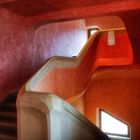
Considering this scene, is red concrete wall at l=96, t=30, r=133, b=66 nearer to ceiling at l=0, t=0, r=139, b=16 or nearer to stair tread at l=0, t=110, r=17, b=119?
ceiling at l=0, t=0, r=139, b=16

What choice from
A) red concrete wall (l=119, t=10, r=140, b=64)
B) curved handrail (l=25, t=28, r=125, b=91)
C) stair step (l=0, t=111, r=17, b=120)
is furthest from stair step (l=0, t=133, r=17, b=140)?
red concrete wall (l=119, t=10, r=140, b=64)

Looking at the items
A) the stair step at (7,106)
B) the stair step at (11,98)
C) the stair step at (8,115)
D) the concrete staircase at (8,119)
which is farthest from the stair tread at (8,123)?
the stair step at (11,98)

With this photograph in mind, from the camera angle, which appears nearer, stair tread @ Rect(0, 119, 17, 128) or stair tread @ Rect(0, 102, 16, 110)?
stair tread @ Rect(0, 119, 17, 128)

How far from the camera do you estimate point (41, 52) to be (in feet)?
22.5

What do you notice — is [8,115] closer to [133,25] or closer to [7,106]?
[7,106]

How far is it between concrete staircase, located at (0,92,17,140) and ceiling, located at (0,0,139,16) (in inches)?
79.2

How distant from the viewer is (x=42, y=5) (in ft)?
16.8

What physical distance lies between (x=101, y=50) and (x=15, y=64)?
265 cm

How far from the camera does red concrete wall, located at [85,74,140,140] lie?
7090 mm

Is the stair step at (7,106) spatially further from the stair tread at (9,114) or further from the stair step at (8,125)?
the stair step at (8,125)

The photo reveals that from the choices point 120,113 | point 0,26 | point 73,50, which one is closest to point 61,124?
point 0,26

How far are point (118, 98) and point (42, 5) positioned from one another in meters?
3.82

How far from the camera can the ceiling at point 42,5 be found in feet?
15.9

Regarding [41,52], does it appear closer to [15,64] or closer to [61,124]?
[15,64]
